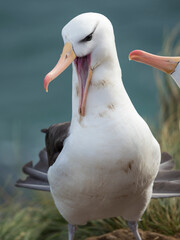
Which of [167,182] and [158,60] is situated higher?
[158,60]

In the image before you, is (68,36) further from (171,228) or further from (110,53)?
(171,228)

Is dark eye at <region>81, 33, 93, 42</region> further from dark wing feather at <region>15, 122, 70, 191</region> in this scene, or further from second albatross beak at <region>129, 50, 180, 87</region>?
dark wing feather at <region>15, 122, 70, 191</region>

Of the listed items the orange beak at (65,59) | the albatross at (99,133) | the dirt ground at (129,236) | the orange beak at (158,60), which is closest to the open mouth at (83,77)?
the albatross at (99,133)

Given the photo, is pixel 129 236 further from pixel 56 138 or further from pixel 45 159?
pixel 56 138

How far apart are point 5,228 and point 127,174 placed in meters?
1.99

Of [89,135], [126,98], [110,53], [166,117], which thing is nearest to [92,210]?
[89,135]

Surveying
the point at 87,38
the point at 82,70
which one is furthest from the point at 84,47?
the point at 82,70

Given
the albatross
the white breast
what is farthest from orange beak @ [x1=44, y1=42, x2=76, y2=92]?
the white breast

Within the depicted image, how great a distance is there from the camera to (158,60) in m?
2.68

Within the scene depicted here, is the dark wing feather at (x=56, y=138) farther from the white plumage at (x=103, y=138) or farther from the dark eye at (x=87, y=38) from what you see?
the dark eye at (x=87, y=38)

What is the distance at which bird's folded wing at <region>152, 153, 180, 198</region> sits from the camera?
3.28 metres

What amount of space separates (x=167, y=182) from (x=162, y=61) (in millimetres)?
1058

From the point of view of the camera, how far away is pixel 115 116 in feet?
8.50

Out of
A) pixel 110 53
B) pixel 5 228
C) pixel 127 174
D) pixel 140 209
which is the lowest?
pixel 5 228
